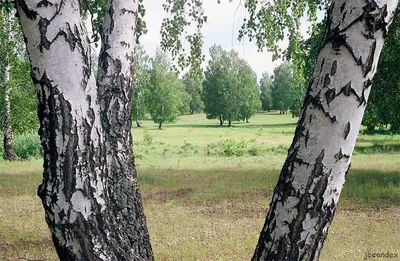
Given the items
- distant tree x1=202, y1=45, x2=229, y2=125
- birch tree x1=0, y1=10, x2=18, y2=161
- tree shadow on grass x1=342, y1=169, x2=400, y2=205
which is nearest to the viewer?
tree shadow on grass x1=342, y1=169, x2=400, y2=205

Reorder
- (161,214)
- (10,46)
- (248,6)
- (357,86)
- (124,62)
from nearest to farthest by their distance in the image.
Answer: (357,86), (124,62), (248,6), (161,214), (10,46)

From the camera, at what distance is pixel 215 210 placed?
41.2ft

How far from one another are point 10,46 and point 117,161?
928 inches

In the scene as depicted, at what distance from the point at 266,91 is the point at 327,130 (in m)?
116

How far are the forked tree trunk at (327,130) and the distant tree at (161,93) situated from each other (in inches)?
2774

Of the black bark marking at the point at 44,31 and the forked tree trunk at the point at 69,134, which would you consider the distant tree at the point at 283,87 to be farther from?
the black bark marking at the point at 44,31

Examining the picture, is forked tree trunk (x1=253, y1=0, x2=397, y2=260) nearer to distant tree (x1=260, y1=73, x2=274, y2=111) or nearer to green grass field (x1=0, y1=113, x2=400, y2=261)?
green grass field (x1=0, y1=113, x2=400, y2=261)

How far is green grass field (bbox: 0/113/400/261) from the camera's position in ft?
28.2

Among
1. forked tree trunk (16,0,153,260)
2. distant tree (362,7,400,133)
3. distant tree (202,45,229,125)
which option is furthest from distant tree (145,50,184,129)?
forked tree trunk (16,0,153,260)

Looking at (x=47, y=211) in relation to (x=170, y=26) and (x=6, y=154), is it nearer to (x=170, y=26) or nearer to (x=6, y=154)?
(x=170, y=26)

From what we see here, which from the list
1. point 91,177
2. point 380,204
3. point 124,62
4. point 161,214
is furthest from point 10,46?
point 91,177

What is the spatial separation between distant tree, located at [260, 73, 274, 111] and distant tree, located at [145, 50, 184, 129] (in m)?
47.1

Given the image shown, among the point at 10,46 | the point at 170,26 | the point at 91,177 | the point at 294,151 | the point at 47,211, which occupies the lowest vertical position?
the point at 47,211

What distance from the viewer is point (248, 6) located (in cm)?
672
